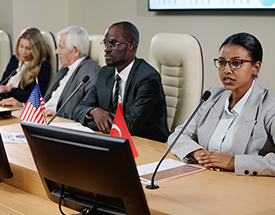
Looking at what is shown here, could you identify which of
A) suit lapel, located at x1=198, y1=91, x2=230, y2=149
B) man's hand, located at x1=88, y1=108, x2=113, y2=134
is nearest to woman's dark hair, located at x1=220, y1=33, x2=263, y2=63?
suit lapel, located at x1=198, y1=91, x2=230, y2=149

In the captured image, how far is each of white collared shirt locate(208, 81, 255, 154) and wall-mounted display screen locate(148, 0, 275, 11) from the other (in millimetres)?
1560

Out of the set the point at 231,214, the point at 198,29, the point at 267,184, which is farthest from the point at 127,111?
the point at 198,29

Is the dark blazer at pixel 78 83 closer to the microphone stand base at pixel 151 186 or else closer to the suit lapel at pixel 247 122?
the suit lapel at pixel 247 122

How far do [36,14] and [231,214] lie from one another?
3821 millimetres

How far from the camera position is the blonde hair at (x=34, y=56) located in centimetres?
353

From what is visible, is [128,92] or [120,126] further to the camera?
[128,92]

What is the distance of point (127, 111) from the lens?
2326 millimetres

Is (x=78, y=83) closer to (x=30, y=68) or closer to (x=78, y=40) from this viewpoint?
(x=78, y=40)

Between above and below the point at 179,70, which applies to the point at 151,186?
below

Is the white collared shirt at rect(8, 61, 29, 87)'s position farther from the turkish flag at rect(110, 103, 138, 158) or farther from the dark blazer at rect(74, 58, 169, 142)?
the turkish flag at rect(110, 103, 138, 158)

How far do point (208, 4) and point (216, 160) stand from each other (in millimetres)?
2142

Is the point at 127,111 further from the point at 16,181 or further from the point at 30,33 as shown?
the point at 30,33

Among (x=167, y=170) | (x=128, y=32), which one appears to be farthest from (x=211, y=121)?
(x=128, y=32)

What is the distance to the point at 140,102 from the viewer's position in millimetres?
2279
